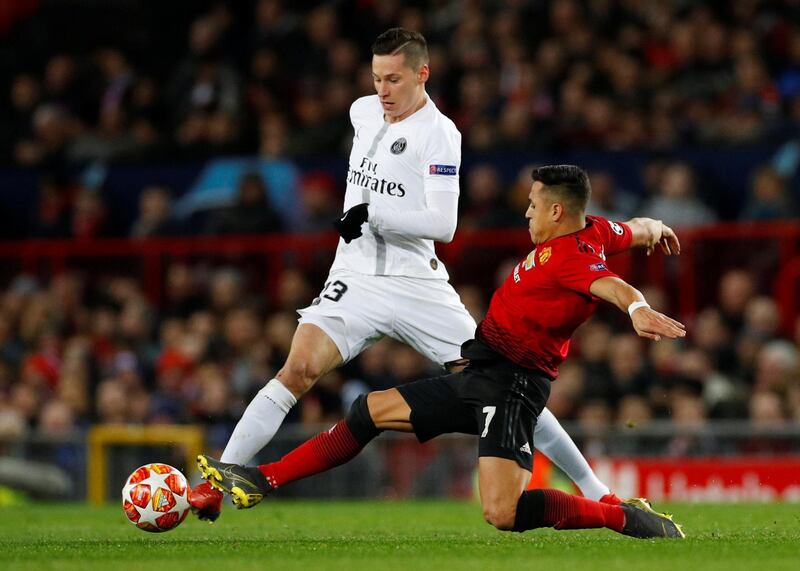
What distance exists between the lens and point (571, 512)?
7.18 metres

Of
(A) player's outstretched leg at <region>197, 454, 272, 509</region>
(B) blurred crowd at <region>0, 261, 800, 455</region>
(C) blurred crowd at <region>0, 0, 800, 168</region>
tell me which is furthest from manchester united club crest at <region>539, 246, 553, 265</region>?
(C) blurred crowd at <region>0, 0, 800, 168</region>

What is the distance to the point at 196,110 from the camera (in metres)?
17.6

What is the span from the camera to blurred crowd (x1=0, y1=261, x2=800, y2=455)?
13266mm

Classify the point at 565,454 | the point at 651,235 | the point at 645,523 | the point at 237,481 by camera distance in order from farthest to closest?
1. the point at 565,454
2. the point at 651,235
3. the point at 237,481
4. the point at 645,523

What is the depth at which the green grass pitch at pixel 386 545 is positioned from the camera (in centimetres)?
629

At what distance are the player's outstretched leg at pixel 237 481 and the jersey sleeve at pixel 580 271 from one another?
70.2 inches

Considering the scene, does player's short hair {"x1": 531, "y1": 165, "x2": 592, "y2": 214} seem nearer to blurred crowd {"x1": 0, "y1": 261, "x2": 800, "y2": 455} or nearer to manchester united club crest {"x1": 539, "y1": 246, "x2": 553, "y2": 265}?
manchester united club crest {"x1": 539, "y1": 246, "x2": 553, "y2": 265}

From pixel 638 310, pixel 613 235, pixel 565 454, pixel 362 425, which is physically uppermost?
pixel 613 235

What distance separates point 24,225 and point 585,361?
6633 mm

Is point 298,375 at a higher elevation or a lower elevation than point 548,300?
lower

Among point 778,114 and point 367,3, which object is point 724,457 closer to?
point 778,114

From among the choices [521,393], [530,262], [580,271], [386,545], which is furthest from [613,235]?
[386,545]

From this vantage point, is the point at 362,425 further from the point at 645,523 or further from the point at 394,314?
the point at 645,523

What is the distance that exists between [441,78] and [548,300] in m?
9.42
